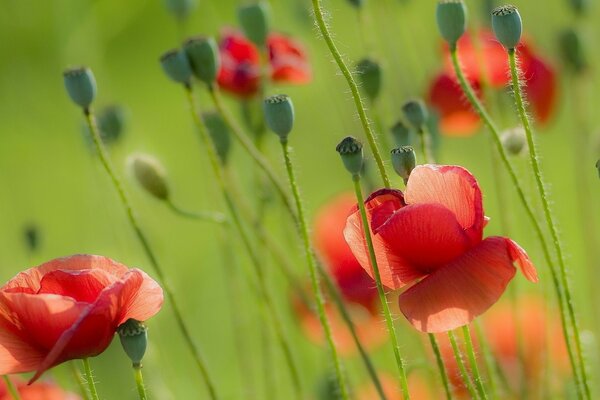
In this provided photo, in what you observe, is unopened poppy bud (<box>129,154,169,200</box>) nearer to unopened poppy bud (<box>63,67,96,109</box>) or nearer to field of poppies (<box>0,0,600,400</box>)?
field of poppies (<box>0,0,600,400</box>)

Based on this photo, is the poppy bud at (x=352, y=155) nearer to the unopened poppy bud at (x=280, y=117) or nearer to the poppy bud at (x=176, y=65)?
the unopened poppy bud at (x=280, y=117)

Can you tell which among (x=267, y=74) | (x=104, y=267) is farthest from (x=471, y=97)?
(x=267, y=74)

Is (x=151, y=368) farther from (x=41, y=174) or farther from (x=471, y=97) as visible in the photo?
(x=41, y=174)

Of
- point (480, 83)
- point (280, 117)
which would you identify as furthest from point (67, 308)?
point (480, 83)

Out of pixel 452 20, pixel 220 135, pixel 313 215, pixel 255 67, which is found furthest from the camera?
pixel 313 215

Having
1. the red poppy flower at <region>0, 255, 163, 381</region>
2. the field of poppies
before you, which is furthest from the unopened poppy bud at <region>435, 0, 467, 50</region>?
the red poppy flower at <region>0, 255, 163, 381</region>

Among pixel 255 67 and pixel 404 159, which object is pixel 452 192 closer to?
pixel 404 159

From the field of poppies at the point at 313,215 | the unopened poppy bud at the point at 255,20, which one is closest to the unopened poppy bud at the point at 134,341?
the field of poppies at the point at 313,215
